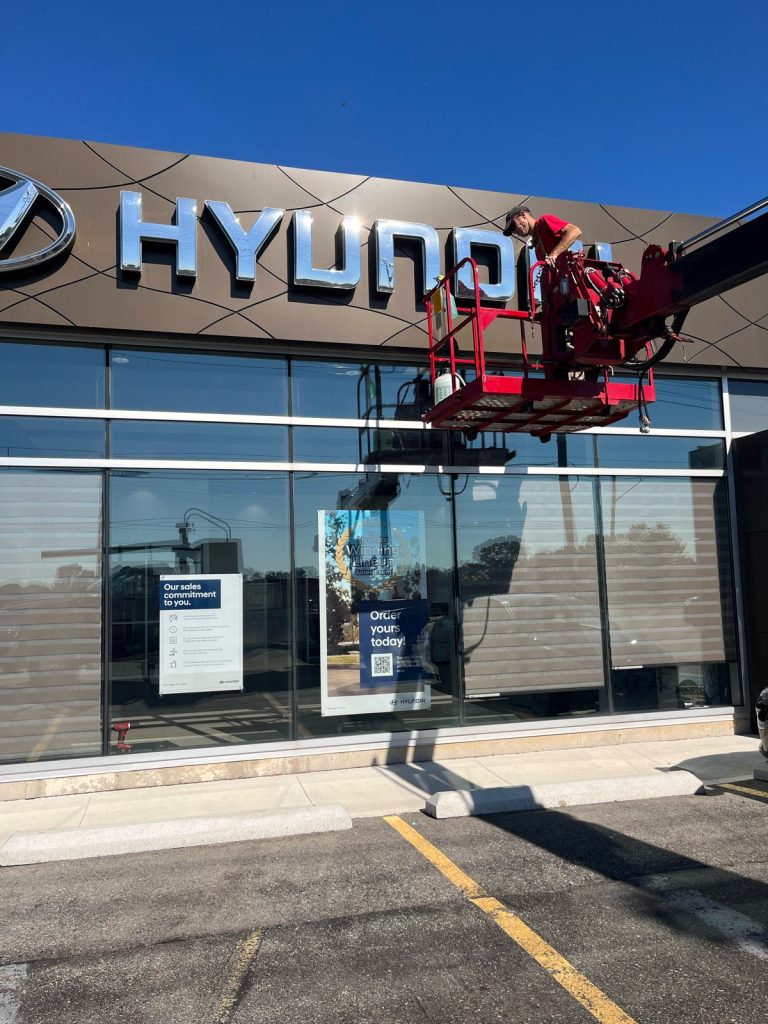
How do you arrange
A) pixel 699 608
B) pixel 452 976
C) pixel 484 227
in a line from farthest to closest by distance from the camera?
pixel 699 608 → pixel 484 227 → pixel 452 976

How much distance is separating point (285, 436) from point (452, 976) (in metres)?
5.98

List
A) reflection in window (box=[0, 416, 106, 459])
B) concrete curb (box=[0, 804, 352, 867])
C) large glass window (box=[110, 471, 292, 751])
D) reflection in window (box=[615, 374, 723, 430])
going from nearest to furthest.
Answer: concrete curb (box=[0, 804, 352, 867]), reflection in window (box=[0, 416, 106, 459]), large glass window (box=[110, 471, 292, 751]), reflection in window (box=[615, 374, 723, 430])

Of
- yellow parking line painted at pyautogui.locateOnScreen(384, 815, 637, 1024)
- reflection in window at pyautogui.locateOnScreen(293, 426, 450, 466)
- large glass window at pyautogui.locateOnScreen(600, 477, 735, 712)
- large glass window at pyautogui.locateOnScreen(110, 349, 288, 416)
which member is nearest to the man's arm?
reflection in window at pyautogui.locateOnScreen(293, 426, 450, 466)

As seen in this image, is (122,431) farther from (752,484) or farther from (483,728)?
(752,484)

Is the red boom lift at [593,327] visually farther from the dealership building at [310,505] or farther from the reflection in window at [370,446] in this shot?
the dealership building at [310,505]

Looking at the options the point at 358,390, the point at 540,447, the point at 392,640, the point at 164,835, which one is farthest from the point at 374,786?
the point at 540,447

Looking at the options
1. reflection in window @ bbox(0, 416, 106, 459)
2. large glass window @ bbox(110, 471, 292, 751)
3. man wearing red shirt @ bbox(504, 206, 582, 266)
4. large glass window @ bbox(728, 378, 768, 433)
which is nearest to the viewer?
man wearing red shirt @ bbox(504, 206, 582, 266)

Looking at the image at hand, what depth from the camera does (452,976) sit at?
3725mm

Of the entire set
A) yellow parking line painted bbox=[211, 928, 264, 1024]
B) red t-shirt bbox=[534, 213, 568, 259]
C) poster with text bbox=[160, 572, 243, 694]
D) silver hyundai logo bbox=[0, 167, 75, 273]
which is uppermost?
silver hyundai logo bbox=[0, 167, 75, 273]

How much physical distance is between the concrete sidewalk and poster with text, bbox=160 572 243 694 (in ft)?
3.56

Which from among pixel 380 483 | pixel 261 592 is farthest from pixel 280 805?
pixel 380 483

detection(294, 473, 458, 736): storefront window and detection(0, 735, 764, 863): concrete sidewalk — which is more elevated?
detection(294, 473, 458, 736): storefront window

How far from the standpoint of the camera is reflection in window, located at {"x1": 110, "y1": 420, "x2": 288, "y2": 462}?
7984 mm

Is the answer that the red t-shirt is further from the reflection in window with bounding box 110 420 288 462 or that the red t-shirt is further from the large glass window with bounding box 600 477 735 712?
the large glass window with bounding box 600 477 735 712
